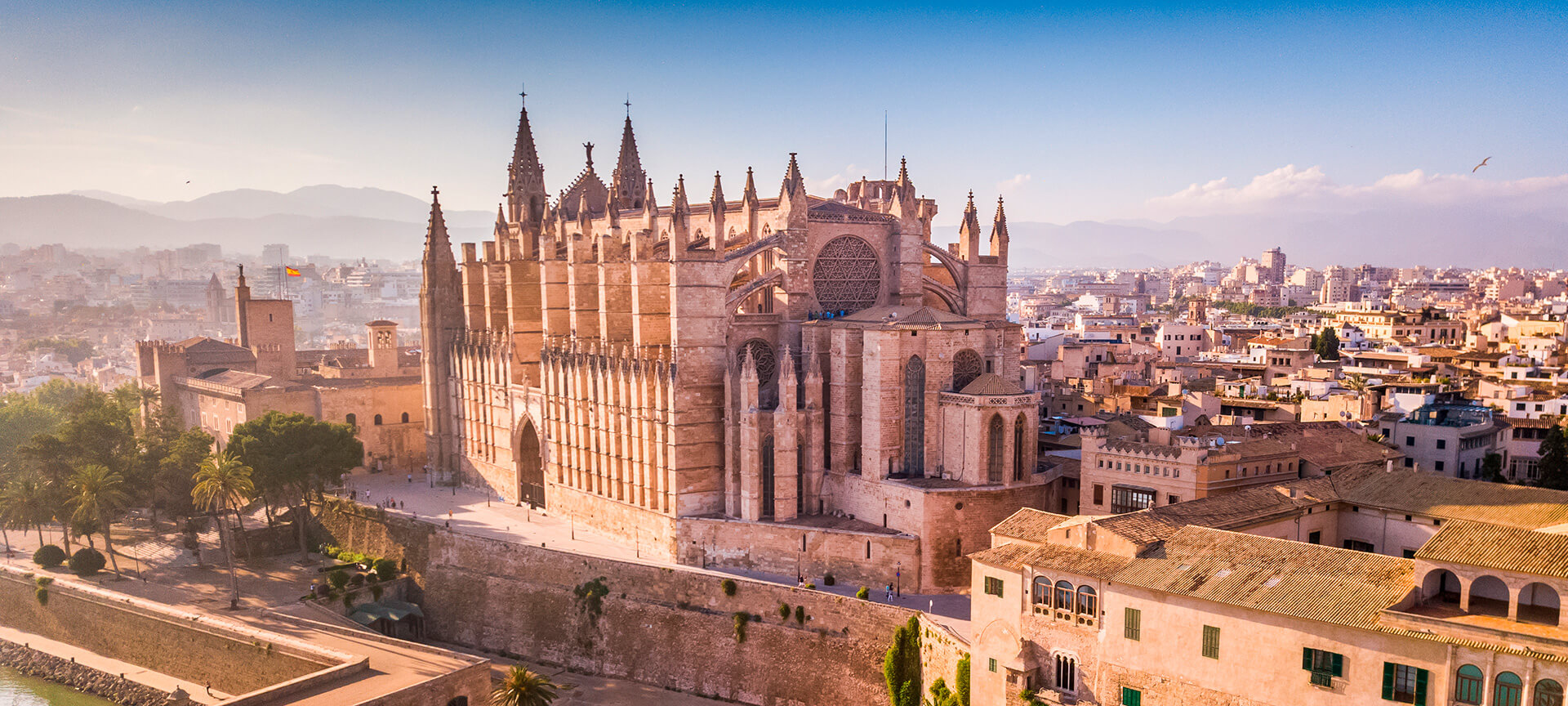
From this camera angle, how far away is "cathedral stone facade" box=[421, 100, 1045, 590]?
129 feet

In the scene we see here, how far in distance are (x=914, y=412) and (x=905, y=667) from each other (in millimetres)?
10651

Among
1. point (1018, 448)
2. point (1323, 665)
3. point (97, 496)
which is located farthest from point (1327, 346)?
point (97, 496)

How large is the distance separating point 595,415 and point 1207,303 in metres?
146

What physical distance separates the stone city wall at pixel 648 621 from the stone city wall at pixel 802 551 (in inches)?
84.0

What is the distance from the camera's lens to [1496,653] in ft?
72.5

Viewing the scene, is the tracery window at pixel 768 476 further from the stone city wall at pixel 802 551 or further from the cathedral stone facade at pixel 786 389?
the stone city wall at pixel 802 551

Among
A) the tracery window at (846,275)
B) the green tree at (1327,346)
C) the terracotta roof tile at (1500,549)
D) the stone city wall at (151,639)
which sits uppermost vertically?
the tracery window at (846,275)

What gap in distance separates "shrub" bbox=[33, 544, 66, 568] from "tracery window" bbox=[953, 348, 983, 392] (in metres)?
42.2

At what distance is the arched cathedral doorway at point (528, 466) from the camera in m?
54.9

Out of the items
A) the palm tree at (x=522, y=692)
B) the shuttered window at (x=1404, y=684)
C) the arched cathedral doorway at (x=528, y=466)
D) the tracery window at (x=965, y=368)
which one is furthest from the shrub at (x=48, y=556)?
the shuttered window at (x=1404, y=684)

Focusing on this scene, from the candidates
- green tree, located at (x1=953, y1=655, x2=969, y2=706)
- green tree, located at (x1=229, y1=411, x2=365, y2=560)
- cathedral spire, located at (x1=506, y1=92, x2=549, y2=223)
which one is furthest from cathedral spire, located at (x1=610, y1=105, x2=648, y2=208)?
green tree, located at (x1=953, y1=655, x2=969, y2=706)

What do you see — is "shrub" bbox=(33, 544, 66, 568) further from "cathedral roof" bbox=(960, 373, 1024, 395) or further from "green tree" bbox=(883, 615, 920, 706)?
"cathedral roof" bbox=(960, 373, 1024, 395)

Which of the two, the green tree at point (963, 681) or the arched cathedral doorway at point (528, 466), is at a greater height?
the arched cathedral doorway at point (528, 466)

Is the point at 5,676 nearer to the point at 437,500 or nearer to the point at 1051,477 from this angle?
the point at 437,500
